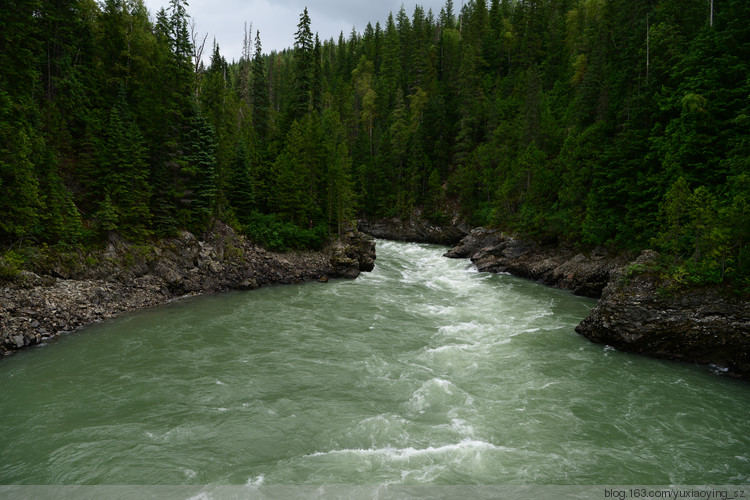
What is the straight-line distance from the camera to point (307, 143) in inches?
1471

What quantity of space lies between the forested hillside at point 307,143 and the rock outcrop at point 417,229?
3737mm

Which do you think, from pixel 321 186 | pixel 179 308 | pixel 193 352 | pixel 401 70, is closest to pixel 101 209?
pixel 179 308

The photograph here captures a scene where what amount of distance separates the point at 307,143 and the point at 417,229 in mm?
25439

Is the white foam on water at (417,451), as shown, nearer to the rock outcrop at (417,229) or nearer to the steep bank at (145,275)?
the steep bank at (145,275)

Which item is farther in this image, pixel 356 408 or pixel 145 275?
pixel 145 275

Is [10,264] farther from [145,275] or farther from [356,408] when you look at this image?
[356,408]

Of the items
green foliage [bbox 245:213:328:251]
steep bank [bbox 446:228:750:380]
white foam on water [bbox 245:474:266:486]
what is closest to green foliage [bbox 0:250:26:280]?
green foliage [bbox 245:213:328:251]

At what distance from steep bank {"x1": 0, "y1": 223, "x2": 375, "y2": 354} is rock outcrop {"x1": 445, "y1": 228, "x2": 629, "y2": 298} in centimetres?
1276

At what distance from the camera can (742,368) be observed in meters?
14.6

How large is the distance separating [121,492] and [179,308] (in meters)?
15.0

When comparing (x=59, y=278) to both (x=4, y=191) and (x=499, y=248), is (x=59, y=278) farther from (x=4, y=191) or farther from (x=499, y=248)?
(x=499, y=248)

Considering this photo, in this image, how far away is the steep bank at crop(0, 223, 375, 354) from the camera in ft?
54.7

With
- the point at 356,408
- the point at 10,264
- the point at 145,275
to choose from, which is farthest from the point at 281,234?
the point at 356,408

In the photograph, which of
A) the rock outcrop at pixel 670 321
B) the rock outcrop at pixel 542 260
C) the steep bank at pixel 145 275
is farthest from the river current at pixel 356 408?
the rock outcrop at pixel 542 260
